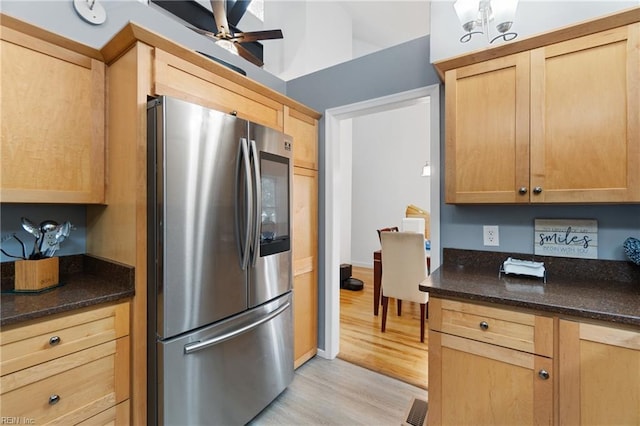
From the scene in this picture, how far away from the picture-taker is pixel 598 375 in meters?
1.10

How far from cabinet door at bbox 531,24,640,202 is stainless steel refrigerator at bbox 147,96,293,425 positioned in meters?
1.48

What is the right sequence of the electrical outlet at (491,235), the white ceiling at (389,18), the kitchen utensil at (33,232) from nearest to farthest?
the kitchen utensil at (33,232)
the electrical outlet at (491,235)
the white ceiling at (389,18)

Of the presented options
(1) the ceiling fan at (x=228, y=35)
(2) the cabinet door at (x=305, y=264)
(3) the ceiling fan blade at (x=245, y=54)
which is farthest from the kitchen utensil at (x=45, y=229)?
(3) the ceiling fan blade at (x=245, y=54)

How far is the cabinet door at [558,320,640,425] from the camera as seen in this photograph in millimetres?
1047

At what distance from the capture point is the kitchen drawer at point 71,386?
3.40 ft

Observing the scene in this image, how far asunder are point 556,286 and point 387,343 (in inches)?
67.9

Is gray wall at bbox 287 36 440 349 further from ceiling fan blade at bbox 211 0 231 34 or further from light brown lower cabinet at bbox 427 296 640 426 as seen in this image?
light brown lower cabinet at bbox 427 296 640 426

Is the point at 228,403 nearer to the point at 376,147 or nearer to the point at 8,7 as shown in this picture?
the point at 8,7

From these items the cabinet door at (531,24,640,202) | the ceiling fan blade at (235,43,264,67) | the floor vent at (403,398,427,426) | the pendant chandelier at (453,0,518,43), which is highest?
the ceiling fan blade at (235,43,264,67)

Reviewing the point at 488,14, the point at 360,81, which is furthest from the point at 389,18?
the point at 488,14

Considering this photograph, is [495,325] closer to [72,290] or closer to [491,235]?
[491,235]

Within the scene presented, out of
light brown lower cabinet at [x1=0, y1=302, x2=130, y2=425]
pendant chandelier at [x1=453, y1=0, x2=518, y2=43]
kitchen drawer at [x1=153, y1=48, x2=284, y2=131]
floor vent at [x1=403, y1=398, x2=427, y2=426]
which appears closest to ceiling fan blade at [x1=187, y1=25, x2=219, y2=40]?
kitchen drawer at [x1=153, y1=48, x2=284, y2=131]

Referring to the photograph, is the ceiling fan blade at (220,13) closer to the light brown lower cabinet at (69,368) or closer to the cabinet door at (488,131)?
the cabinet door at (488,131)

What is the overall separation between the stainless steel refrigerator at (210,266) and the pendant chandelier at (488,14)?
124cm
